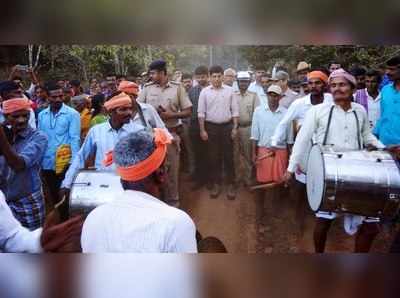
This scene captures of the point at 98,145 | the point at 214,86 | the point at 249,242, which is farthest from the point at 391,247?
the point at 98,145

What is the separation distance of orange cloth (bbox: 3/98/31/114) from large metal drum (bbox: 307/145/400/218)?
1952mm

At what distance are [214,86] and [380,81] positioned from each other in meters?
1.13

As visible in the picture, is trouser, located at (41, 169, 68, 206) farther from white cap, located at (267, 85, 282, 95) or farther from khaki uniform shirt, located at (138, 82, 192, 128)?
white cap, located at (267, 85, 282, 95)

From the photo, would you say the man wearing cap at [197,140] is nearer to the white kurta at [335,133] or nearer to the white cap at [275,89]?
the white cap at [275,89]

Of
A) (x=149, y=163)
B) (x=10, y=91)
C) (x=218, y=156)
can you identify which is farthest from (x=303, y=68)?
(x=10, y=91)

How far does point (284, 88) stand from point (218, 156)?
2.08 ft

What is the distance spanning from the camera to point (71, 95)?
3908mm

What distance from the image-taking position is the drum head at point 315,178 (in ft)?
12.6

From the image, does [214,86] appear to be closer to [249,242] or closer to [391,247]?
[249,242]

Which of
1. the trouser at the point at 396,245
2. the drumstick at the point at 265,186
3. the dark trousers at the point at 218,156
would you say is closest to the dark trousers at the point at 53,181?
the dark trousers at the point at 218,156

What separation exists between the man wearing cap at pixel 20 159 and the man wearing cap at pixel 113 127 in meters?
0.25

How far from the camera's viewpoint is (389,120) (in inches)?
152

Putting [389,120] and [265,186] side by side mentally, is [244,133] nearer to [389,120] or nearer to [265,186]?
[265,186]

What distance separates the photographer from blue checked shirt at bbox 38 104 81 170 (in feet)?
12.8
